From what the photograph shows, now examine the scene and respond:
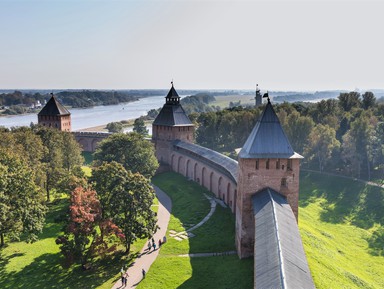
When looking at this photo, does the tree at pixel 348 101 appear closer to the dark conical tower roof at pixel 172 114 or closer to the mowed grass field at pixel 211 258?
the mowed grass field at pixel 211 258

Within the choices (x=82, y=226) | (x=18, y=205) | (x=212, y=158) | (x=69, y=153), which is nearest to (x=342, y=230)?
(x=212, y=158)

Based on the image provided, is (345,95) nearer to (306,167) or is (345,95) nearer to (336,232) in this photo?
(306,167)

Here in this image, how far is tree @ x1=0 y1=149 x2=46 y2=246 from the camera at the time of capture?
27.5m

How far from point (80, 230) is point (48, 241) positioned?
9.05m

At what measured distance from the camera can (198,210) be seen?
133ft

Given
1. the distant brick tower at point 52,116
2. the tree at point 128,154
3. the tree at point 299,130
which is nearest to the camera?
the tree at point 128,154

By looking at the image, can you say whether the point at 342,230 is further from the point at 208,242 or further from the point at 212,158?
the point at 208,242

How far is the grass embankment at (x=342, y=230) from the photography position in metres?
25.7

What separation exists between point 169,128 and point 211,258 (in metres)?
36.6

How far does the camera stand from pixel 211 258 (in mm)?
28547

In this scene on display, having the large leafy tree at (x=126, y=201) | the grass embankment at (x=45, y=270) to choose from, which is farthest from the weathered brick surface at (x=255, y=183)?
the grass embankment at (x=45, y=270)

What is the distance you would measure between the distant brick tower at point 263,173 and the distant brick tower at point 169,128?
3611 centimetres

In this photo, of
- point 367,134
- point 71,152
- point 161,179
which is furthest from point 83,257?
point 367,134

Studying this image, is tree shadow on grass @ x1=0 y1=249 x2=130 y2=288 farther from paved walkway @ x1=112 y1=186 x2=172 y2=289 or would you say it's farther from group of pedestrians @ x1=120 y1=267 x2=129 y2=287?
paved walkway @ x1=112 y1=186 x2=172 y2=289
